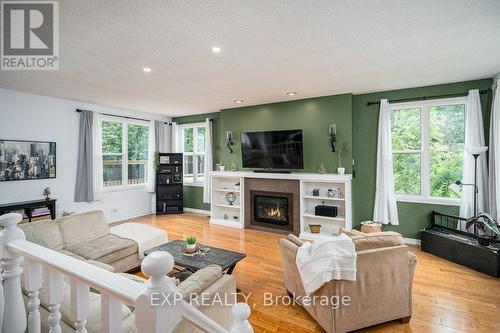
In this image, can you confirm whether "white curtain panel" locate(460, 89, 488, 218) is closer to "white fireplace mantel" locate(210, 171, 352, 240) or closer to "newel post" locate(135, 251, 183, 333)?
"white fireplace mantel" locate(210, 171, 352, 240)

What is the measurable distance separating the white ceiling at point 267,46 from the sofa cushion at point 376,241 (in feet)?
6.23

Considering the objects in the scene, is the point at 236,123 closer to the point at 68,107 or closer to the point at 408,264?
the point at 68,107

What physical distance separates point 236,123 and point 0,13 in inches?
168

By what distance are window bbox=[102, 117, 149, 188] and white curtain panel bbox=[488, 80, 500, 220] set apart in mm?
7133

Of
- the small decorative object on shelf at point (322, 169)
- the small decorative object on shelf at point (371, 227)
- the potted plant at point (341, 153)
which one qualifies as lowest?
the small decorative object on shelf at point (371, 227)

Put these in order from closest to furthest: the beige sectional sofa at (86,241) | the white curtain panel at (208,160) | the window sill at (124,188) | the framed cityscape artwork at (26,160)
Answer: the beige sectional sofa at (86,241) → the framed cityscape artwork at (26,160) → the window sill at (124,188) → the white curtain panel at (208,160)

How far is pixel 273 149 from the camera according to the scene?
5152mm

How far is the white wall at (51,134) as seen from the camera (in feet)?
13.9

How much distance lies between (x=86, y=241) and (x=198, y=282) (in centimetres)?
238

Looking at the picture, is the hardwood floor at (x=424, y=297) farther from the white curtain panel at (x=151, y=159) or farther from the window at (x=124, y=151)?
the window at (x=124, y=151)

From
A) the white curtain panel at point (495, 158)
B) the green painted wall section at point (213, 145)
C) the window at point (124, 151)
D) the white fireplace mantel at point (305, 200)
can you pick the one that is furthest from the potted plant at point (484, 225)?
the window at point (124, 151)

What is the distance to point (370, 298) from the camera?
206cm

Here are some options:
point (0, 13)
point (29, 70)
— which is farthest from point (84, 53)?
point (29, 70)

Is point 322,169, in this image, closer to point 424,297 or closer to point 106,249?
point 424,297
